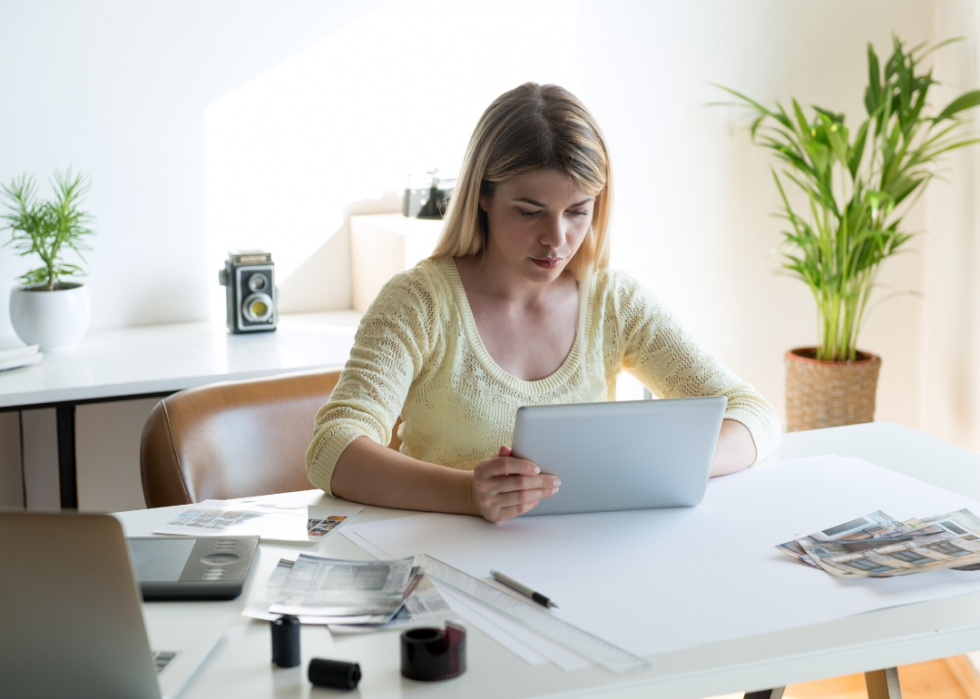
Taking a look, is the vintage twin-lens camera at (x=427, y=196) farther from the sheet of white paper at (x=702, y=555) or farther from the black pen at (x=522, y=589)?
the black pen at (x=522, y=589)

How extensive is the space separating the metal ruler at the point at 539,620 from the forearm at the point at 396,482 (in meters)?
0.16

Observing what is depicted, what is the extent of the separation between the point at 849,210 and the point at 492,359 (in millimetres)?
1964

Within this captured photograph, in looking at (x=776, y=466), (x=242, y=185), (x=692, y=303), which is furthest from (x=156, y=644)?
(x=692, y=303)

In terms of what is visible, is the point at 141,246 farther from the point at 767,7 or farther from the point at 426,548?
the point at 767,7

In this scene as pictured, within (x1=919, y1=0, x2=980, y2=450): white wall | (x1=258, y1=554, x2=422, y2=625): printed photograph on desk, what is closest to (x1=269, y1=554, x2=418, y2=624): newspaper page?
(x1=258, y1=554, x2=422, y2=625): printed photograph on desk

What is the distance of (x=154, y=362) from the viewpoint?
2469 mm

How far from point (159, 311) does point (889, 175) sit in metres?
2.36

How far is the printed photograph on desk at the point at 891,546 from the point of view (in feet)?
3.59

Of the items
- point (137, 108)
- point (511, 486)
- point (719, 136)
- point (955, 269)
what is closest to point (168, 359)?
point (137, 108)

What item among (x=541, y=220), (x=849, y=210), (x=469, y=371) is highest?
(x=849, y=210)

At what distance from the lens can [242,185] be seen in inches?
118

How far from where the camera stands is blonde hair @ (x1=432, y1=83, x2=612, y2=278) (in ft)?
5.08

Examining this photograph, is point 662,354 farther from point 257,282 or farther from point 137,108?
point 137,108

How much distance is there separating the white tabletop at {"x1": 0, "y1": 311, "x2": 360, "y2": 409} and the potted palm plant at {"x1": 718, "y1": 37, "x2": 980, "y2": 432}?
1521 mm
